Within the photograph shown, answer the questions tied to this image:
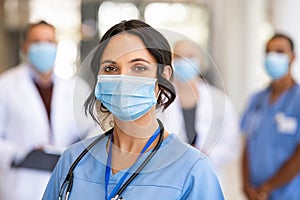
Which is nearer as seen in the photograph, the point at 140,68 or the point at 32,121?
the point at 140,68

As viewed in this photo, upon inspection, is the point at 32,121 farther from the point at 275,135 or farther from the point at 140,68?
the point at 140,68

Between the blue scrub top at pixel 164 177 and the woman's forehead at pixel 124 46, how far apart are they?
0.24 metres

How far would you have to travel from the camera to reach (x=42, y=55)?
2.97m

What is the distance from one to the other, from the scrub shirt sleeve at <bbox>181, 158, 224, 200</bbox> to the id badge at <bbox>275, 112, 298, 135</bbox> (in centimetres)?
183

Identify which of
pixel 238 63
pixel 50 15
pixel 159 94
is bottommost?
pixel 238 63

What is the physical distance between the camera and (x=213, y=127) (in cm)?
161

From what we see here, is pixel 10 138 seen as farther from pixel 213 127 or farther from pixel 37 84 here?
pixel 213 127

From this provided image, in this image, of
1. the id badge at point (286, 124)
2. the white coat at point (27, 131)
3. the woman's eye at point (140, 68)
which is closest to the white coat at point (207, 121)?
the woman's eye at point (140, 68)

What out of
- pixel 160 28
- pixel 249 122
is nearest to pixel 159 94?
pixel 160 28

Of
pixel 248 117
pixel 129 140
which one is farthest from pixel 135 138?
pixel 248 117

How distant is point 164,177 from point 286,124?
6.22 feet

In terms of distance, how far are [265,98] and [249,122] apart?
18 centimetres

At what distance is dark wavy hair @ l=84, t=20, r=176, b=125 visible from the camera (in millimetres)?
1498

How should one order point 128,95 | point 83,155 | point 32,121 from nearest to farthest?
point 128,95 < point 83,155 < point 32,121
